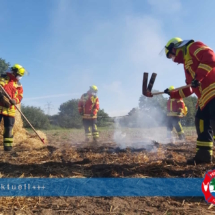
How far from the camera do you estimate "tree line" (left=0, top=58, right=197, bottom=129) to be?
14453 mm

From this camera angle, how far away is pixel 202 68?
3.54 meters

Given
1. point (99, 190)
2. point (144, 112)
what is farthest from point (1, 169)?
point (144, 112)

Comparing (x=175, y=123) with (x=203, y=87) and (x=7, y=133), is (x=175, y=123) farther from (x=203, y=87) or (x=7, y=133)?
(x=7, y=133)

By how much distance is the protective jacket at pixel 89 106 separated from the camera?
9.02 m

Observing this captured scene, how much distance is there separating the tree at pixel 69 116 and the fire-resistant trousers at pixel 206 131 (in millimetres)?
25661

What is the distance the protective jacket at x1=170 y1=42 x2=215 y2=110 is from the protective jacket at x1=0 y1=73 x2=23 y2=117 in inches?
177

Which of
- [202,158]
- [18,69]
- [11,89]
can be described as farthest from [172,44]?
[11,89]

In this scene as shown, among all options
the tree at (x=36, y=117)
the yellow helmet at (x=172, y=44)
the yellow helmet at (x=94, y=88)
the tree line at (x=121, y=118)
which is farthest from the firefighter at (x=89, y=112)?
the tree at (x=36, y=117)

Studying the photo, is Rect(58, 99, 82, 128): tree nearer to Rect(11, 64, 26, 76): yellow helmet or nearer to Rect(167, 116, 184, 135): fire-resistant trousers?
Rect(167, 116, 184, 135): fire-resistant trousers

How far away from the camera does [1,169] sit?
356 centimetres

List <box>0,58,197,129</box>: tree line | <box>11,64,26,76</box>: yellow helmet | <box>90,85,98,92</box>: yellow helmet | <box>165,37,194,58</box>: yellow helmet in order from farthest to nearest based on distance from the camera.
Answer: <box>0,58,197,129</box>: tree line < <box>90,85,98,92</box>: yellow helmet < <box>11,64,26,76</box>: yellow helmet < <box>165,37,194,58</box>: yellow helmet

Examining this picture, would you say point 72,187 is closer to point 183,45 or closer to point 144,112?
point 183,45

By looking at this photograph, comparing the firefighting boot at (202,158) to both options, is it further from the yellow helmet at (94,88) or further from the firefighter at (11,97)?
the yellow helmet at (94,88)

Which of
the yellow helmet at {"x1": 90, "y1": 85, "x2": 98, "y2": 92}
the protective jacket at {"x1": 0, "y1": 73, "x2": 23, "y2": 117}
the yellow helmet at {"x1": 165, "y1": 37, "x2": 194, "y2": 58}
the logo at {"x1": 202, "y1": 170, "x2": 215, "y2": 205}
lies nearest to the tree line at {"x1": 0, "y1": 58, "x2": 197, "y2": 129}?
the yellow helmet at {"x1": 90, "y1": 85, "x2": 98, "y2": 92}
